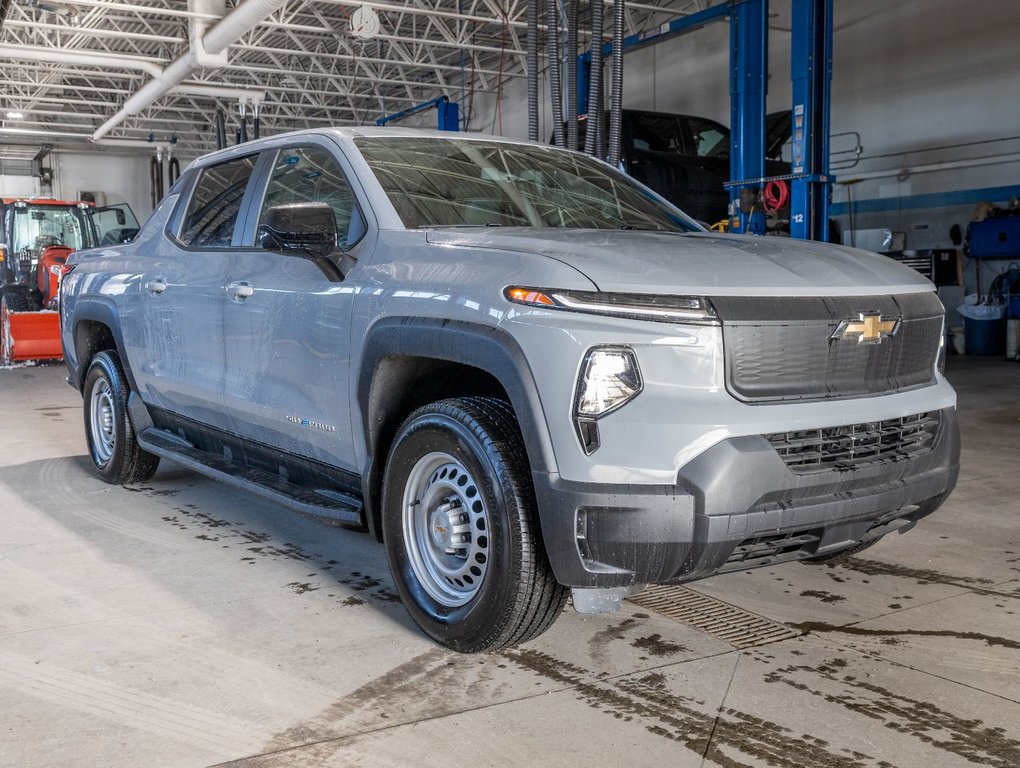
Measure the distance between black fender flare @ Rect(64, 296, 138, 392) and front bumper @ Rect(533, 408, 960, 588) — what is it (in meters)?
3.35

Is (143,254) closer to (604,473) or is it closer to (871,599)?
(604,473)

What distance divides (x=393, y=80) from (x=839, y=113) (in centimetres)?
1244

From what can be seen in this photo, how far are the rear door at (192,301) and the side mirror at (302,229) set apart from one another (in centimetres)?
→ 69

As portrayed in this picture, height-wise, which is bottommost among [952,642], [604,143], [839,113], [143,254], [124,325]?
[952,642]

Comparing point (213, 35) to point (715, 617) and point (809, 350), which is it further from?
point (809, 350)

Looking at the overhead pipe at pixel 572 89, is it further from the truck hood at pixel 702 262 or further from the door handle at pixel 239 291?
the truck hood at pixel 702 262

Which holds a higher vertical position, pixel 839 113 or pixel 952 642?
pixel 839 113

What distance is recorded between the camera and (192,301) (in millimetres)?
4422

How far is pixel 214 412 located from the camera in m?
4.38

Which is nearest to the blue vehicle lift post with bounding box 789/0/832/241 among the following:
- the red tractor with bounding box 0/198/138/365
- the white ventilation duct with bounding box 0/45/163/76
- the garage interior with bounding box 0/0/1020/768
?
the garage interior with bounding box 0/0/1020/768

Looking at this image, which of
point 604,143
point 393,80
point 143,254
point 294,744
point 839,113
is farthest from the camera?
point 393,80

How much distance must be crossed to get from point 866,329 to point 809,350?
0.23 meters

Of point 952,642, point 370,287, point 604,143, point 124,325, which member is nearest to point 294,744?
point 370,287

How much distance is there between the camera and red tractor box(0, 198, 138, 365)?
12.3 meters
